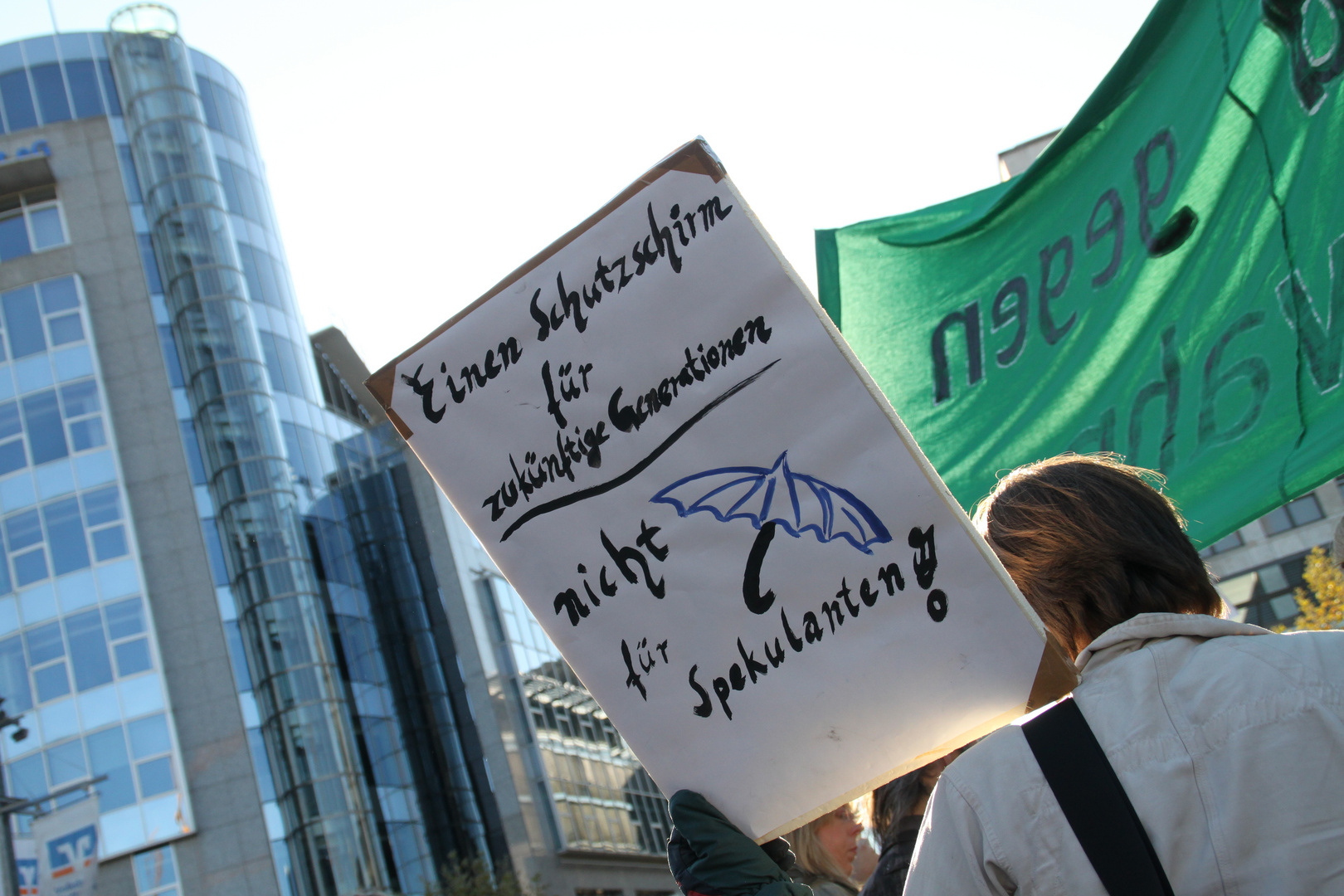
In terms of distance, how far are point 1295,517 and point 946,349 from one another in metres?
49.1

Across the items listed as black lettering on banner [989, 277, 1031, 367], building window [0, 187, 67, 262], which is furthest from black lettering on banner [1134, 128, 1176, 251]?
building window [0, 187, 67, 262]

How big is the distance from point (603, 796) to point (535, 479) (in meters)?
38.4

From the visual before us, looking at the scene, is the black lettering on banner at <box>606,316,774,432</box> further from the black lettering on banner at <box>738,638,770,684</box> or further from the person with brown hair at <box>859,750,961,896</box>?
the person with brown hair at <box>859,750,961,896</box>

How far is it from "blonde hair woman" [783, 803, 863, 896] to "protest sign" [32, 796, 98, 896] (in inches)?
787

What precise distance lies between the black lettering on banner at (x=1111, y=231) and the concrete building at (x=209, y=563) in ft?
92.8

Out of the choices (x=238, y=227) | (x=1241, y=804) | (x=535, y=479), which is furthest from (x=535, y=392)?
(x=238, y=227)

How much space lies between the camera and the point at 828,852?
334cm

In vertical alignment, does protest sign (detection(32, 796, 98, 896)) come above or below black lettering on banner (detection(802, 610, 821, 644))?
above

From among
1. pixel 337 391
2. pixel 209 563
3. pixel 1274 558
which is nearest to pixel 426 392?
pixel 209 563

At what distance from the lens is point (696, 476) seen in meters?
2.06

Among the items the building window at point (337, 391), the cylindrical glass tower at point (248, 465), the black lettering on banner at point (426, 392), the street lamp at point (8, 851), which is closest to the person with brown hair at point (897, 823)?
the black lettering on banner at point (426, 392)

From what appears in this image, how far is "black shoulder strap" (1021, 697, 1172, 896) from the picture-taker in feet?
4.45

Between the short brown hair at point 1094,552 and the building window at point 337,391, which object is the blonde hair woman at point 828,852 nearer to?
the short brown hair at point 1094,552

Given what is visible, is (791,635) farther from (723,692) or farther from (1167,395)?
(1167,395)
